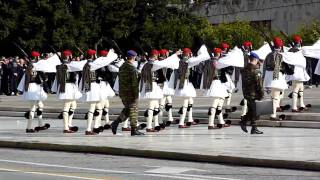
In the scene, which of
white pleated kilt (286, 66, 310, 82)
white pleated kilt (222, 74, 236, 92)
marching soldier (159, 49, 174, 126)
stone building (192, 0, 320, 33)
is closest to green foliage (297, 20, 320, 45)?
stone building (192, 0, 320, 33)

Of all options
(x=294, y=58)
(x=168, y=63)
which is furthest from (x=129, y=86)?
(x=294, y=58)

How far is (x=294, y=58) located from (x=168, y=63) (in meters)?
3.64

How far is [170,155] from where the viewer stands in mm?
15891

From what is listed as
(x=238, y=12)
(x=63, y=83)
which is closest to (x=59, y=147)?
(x=63, y=83)

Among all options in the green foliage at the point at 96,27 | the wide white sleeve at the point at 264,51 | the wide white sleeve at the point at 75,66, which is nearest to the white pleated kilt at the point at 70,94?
the wide white sleeve at the point at 75,66

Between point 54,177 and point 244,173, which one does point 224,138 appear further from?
point 54,177

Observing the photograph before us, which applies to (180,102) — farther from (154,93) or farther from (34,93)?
(34,93)

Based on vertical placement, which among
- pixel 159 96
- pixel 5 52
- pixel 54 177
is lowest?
pixel 54 177

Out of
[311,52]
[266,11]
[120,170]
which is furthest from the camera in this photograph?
[266,11]

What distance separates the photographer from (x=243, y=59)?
70.5 ft

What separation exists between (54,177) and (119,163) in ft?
7.72

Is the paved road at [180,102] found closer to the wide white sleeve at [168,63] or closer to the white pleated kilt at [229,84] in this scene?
the white pleated kilt at [229,84]

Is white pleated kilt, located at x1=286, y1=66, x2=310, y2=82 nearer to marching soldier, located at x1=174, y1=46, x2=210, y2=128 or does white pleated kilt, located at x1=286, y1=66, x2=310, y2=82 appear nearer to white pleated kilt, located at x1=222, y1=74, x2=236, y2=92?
white pleated kilt, located at x1=222, y1=74, x2=236, y2=92

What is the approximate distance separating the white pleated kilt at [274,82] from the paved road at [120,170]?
20.7 feet
